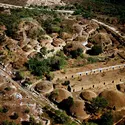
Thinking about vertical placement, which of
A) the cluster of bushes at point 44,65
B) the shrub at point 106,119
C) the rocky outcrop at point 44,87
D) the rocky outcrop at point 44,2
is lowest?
the shrub at point 106,119

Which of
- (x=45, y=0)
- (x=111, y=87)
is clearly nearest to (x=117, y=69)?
(x=111, y=87)

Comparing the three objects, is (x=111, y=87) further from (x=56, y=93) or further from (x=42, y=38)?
(x=42, y=38)

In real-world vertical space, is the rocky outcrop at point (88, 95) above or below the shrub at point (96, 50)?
below

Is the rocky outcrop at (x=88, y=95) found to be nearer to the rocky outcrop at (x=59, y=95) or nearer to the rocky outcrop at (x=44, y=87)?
the rocky outcrop at (x=59, y=95)

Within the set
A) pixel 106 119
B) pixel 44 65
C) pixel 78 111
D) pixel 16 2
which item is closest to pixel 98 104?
pixel 78 111

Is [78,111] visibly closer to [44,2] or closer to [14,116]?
[14,116]

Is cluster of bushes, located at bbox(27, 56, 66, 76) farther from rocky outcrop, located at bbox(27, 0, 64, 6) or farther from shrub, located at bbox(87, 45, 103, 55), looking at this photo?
rocky outcrop, located at bbox(27, 0, 64, 6)

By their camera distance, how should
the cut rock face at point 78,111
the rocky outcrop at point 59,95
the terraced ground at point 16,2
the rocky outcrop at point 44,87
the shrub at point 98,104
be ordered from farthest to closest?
the terraced ground at point 16,2 < the rocky outcrop at point 44,87 < the rocky outcrop at point 59,95 < the shrub at point 98,104 < the cut rock face at point 78,111

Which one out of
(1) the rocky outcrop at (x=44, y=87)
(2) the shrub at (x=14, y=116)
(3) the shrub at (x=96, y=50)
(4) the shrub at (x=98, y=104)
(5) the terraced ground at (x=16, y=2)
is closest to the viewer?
(2) the shrub at (x=14, y=116)

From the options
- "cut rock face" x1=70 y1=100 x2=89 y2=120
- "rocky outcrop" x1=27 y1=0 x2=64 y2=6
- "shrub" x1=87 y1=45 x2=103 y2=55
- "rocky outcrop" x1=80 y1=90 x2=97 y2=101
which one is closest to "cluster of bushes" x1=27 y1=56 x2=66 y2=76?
"rocky outcrop" x1=80 y1=90 x2=97 y2=101

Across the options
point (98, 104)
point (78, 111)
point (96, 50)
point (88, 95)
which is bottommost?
point (78, 111)

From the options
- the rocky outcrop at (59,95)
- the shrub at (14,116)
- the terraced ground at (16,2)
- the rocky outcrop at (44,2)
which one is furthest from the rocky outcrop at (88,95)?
the terraced ground at (16,2)

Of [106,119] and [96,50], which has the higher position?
[96,50]
